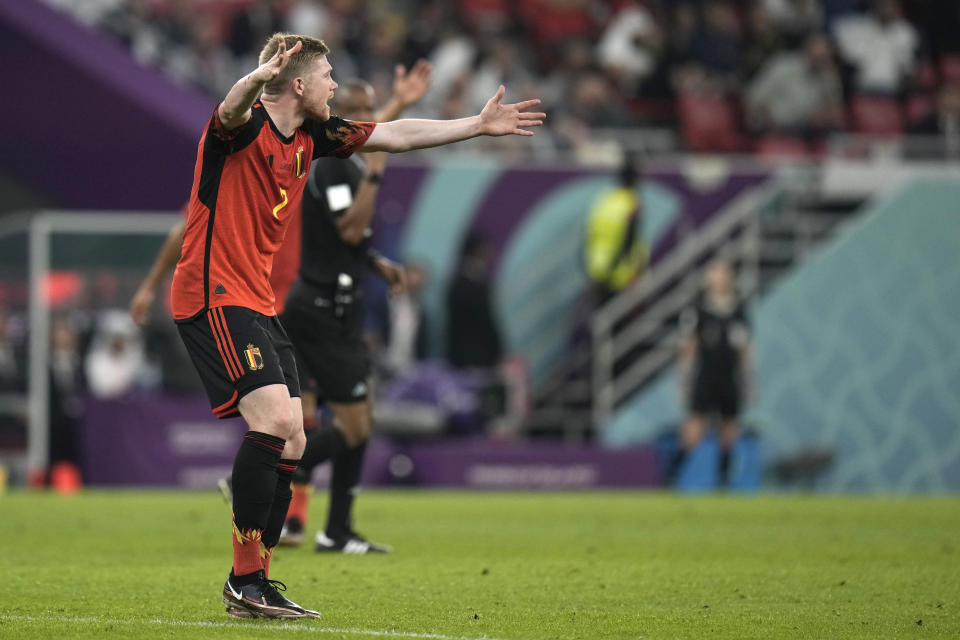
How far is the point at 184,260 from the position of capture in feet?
21.1

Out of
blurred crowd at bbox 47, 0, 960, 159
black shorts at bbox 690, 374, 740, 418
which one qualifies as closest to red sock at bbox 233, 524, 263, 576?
black shorts at bbox 690, 374, 740, 418

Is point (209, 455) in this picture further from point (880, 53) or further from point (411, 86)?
point (880, 53)

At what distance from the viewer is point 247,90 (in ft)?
19.5

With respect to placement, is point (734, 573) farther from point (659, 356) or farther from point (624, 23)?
point (624, 23)

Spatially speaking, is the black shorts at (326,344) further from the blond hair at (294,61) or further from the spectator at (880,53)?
the spectator at (880,53)

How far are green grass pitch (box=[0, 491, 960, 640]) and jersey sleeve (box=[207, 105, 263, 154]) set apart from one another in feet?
6.06

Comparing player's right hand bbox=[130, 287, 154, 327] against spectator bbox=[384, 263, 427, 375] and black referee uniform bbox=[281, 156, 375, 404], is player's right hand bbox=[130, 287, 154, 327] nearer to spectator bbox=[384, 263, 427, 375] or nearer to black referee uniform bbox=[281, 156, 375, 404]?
black referee uniform bbox=[281, 156, 375, 404]

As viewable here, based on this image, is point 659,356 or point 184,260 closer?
point 184,260

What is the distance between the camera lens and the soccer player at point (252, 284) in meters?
6.28

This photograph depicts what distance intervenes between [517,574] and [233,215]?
2767 millimetres

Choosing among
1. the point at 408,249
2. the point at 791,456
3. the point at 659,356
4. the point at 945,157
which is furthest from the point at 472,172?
the point at 945,157

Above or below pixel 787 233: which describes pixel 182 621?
below

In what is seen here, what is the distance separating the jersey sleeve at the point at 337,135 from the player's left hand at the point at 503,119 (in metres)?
0.50

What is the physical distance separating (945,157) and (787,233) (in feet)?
8.27
